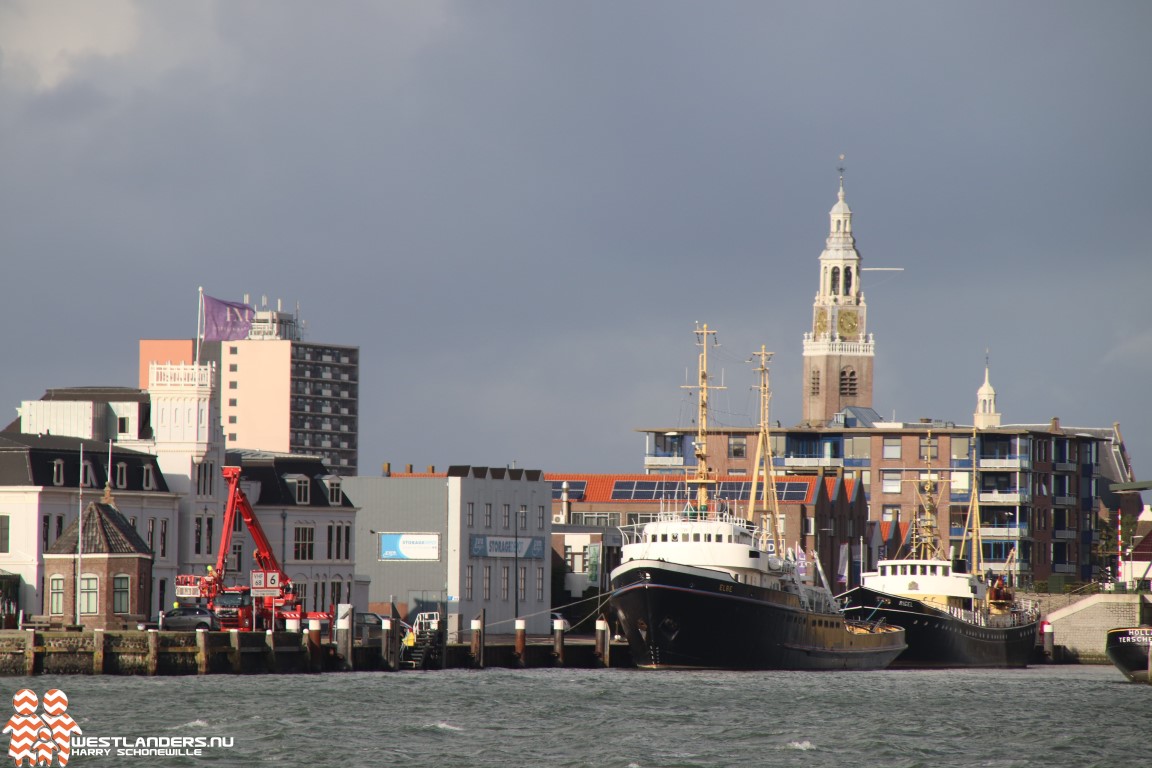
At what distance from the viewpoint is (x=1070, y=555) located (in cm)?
19150

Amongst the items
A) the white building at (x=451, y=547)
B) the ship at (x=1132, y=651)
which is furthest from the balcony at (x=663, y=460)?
the ship at (x=1132, y=651)

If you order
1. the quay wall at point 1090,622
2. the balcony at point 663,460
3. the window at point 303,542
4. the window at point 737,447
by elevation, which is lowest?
the quay wall at point 1090,622

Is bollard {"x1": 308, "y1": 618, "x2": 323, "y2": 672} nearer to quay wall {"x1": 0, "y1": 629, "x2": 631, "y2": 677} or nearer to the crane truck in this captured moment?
quay wall {"x1": 0, "y1": 629, "x2": 631, "y2": 677}

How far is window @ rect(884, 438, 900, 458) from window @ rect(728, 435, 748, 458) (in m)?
13.0

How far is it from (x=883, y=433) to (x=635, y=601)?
340 feet

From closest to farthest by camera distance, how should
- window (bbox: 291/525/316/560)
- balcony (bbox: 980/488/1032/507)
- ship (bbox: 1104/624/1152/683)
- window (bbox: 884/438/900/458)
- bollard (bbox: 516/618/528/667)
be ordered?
bollard (bbox: 516/618/528/667) < ship (bbox: 1104/624/1152/683) < window (bbox: 291/525/316/560) < balcony (bbox: 980/488/1032/507) < window (bbox: 884/438/900/458)

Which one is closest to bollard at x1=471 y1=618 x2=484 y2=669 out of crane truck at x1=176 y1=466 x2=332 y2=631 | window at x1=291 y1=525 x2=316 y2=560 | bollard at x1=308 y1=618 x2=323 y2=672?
crane truck at x1=176 y1=466 x2=332 y2=631

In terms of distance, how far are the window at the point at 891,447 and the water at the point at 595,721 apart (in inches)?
4064

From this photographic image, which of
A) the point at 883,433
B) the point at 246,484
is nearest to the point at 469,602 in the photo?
the point at 246,484

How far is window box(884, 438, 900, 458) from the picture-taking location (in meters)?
190

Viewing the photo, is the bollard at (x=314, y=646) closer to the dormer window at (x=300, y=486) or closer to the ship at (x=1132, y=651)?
the dormer window at (x=300, y=486)

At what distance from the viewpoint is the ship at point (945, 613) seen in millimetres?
111688

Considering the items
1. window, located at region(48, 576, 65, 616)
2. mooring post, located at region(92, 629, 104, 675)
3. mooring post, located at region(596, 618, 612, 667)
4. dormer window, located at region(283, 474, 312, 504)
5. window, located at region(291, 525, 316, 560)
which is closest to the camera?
mooring post, located at region(92, 629, 104, 675)

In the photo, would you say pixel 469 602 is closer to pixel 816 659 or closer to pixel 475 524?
pixel 475 524
